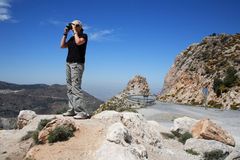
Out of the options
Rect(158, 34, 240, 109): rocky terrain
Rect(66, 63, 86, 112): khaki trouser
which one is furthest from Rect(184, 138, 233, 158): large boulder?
Rect(158, 34, 240, 109): rocky terrain

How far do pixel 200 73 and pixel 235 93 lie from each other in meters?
11.2

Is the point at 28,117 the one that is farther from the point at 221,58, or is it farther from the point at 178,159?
the point at 221,58

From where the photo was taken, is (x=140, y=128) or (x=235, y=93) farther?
(x=235, y=93)

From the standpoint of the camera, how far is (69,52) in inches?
476

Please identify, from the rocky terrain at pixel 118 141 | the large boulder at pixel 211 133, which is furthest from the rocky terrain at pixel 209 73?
the rocky terrain at pixel 118 141

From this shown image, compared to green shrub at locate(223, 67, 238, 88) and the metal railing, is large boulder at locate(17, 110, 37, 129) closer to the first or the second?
the metal railing

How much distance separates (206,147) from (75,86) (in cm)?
631

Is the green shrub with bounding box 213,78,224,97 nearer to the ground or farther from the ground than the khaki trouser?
farther from the ground

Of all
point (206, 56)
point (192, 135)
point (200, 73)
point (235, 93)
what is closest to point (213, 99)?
point (235, 93)

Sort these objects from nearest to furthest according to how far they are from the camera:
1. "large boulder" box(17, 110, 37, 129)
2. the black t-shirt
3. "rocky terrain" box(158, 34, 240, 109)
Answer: the black t-shirt, "large boulder" box(17, 110, 37, 129), "rocky terrain" box(158, 34, 240, 109)

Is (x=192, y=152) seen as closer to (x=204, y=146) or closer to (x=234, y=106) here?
(x=204, y=146)

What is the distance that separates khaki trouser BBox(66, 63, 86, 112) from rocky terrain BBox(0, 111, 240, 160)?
0.53 m

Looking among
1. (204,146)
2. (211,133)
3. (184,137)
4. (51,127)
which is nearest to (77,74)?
(51,127)

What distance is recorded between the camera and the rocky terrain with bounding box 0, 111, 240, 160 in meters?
9.63
